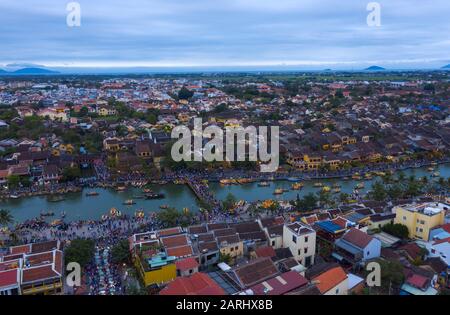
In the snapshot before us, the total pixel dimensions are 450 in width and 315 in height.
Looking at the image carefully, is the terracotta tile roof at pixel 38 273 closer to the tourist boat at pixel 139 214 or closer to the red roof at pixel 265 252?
the tourist boat at pixel 139 214

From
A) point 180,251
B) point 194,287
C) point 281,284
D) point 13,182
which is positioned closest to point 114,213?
point 180,251

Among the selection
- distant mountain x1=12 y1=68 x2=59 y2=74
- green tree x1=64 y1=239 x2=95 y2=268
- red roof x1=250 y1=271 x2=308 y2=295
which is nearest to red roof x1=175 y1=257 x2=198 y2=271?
red roof x1=250 y1=271 x2=308 y2=295

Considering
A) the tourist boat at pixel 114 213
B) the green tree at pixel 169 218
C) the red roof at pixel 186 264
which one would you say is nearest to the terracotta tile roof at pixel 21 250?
the tourist boat at pixel 114 213

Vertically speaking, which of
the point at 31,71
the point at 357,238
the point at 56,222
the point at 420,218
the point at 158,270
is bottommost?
the point at 56,222

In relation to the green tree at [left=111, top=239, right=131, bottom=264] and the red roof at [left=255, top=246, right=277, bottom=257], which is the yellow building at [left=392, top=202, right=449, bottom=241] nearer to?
the red roof at [left=255, top=246, right=277, bottom=257]

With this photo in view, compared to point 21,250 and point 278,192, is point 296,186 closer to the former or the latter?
point 278,192

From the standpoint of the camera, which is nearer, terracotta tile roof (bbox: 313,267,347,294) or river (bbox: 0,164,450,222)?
terracotta tile roof (bbox: 313,267,347,294)
